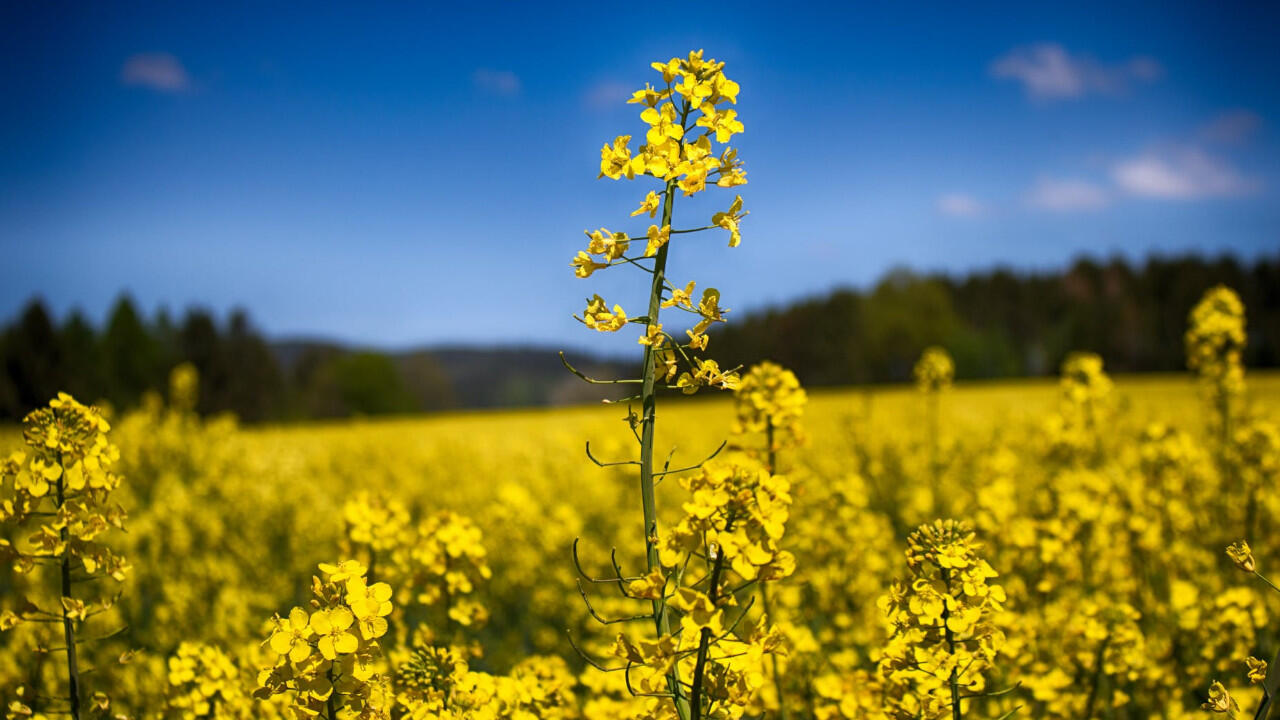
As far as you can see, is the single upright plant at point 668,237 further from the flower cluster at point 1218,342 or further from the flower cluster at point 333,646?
the flower cluster at point 1218,342

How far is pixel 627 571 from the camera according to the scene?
24.4ft

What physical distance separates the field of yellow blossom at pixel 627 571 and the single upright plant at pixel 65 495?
161 mm

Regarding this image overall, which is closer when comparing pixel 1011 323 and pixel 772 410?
pixel 772 410

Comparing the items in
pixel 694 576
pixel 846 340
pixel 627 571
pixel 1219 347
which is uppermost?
pixel 846 340

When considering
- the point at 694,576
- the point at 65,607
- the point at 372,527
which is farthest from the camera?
the point at 694,576

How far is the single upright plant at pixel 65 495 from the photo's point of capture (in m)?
2.42

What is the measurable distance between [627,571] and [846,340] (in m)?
43.3

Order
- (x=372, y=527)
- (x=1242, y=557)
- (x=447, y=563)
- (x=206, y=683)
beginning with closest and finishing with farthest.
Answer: (x=1242, y=557) < (x=206, y=683) < (x=447, y=563) < (x=372, y=527)

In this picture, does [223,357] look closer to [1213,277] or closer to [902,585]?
[902,585]

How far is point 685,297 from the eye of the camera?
6.71 ft

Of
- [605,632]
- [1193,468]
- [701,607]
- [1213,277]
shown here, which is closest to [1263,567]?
[1193,468]

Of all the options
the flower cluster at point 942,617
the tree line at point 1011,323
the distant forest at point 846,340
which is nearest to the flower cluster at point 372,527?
the flower cluster at point 942,617

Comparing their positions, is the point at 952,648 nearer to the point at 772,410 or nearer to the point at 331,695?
the point at 772,410

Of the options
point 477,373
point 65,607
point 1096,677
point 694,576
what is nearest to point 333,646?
point 65,607
